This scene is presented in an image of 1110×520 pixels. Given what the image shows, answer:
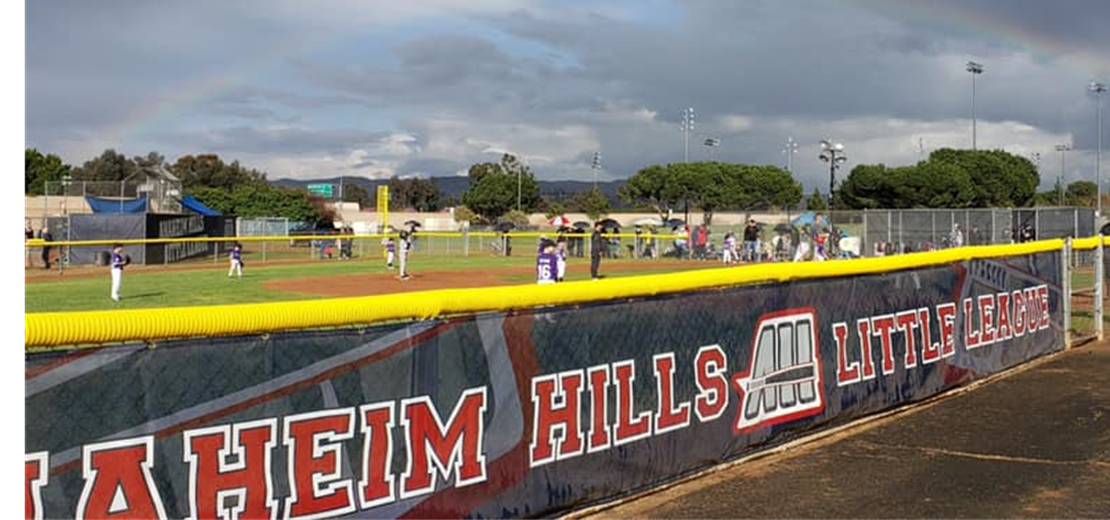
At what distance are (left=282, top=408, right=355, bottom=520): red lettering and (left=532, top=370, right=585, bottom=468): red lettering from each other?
1.46 meters

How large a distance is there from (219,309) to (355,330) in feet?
2.48

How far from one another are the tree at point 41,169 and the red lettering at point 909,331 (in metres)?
104

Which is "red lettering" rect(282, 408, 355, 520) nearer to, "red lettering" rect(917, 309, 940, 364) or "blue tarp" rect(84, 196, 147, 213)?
"red lettering" rect(917, 309, 940, 364)

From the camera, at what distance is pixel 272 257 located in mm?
50406

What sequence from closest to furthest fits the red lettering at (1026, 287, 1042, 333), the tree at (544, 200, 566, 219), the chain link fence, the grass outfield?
the red lettering at (1026, 287, 1042, 333) < the grass outfield < the chain link fence < the tree at (544, 200, 566, 219)

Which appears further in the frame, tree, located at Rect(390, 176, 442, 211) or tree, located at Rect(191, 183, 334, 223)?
tree, located at Rect(390, 176, 442, 211)

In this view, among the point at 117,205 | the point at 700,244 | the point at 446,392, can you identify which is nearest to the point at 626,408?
the point at 446,392

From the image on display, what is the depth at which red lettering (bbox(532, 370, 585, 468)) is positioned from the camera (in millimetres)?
6164

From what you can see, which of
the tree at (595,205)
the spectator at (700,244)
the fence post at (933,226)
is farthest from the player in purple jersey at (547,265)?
the tree at (595,205)

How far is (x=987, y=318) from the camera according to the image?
12258 mm

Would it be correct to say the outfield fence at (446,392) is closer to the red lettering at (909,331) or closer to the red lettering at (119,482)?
the red lettering at (119,482)

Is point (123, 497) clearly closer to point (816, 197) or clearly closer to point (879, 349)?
point (879, 349)

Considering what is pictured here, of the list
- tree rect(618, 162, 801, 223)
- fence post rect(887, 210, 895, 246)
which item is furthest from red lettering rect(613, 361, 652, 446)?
tree rect(618, 162, 801, 223)

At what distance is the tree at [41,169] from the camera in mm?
102375
